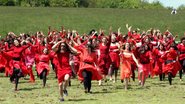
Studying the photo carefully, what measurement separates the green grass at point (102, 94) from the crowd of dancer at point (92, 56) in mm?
415

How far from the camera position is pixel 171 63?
77.4 ft

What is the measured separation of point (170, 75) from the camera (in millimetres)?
23703

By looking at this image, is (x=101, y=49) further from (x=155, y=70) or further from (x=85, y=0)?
(x=85, y=0)

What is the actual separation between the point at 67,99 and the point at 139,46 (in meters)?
→ 6.25

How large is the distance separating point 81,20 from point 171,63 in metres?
44.6

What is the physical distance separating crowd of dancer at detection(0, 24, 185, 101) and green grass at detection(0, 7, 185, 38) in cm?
3533

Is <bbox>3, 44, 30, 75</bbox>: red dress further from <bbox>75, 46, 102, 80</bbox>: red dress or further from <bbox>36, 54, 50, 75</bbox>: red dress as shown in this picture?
<bbox>75, 46, 102, 80</bbox>: red dress

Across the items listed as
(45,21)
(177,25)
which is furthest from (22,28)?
(177,25)

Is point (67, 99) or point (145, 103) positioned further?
point (67, 99)

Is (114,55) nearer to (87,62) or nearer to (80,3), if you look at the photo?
(87,62)

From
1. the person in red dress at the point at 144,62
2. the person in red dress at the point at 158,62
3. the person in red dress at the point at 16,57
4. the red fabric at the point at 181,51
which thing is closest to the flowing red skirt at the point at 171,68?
the person in red dress at the point at 144,62

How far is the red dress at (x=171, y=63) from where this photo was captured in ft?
76.9

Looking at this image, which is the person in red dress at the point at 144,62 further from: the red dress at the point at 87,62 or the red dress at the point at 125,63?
the red dress at the point at 87,62

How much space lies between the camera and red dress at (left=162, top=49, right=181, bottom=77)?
23453 millimetres
